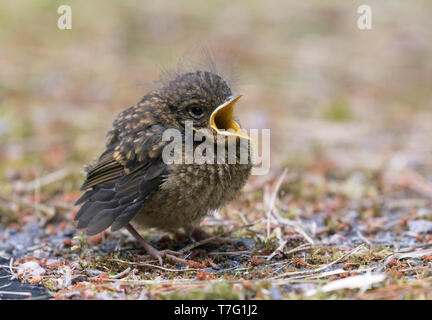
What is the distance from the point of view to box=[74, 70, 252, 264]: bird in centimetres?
380

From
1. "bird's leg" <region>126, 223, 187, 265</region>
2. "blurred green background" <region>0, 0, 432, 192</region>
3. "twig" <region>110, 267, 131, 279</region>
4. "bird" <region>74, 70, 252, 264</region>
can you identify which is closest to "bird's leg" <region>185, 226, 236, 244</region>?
"bird" <region>74, 70, 252, 264</region>

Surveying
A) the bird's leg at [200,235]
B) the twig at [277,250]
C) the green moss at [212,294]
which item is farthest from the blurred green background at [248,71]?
the green moss at [212,294]

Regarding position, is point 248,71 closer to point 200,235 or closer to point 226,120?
point 226,120

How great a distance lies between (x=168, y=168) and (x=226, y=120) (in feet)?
2.09

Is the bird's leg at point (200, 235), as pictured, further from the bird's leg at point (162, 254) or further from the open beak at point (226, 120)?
the open beak at point (226, 120)

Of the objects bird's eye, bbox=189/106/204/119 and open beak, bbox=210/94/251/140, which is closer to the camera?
open beak, bbox=210/94/251/140

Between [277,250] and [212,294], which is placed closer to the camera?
[212,294]

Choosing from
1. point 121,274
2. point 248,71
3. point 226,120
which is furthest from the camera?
point 248,71

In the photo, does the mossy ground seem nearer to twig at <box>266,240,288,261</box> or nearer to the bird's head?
twig at <box>266,240,288,261</box>

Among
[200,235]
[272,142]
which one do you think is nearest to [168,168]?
[200,235]

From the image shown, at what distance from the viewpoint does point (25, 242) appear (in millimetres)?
4520

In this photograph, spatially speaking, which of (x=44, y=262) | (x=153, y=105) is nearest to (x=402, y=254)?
(x=153, y=105)

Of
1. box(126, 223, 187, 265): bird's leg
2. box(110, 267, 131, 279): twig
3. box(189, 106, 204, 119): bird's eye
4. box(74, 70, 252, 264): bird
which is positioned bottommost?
box(110, 267, 131, 279): twig

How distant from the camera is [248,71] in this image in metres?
9.59
